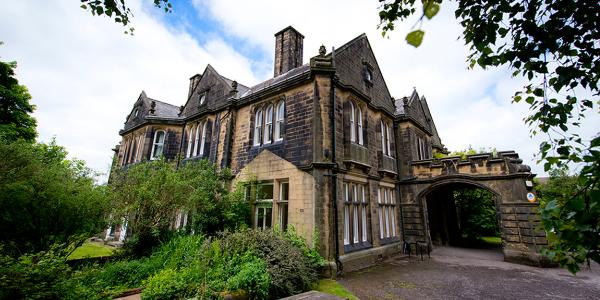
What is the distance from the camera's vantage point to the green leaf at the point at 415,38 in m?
1.14

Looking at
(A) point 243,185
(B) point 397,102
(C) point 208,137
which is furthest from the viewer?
(B) point 397,102

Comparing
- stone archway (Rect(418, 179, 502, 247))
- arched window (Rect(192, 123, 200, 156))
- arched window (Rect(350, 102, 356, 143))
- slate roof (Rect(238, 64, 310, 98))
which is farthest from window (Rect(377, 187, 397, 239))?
arched window (Rect(192, 123, 200, 156))

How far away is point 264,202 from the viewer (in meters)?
10.7

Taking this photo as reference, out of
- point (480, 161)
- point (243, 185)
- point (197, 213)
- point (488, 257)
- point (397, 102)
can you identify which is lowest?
point (488, 257)

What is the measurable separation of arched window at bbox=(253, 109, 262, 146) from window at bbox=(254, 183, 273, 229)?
2.26m

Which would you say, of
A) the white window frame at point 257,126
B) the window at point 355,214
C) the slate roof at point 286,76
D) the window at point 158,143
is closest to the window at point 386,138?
the window at point 355,214

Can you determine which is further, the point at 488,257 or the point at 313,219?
the point at 488,257

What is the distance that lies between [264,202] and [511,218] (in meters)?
11.2

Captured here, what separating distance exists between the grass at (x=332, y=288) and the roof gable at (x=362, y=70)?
805 cm

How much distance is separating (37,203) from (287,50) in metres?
12.4

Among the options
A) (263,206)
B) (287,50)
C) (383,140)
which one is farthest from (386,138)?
(263,206)

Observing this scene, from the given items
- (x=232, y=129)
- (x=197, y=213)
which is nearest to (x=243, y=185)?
(x=197, y=213)

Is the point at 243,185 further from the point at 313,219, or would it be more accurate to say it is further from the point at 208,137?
the point at 208,137

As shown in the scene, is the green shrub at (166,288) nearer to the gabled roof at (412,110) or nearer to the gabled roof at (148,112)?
the gabled roof at (148,112)
